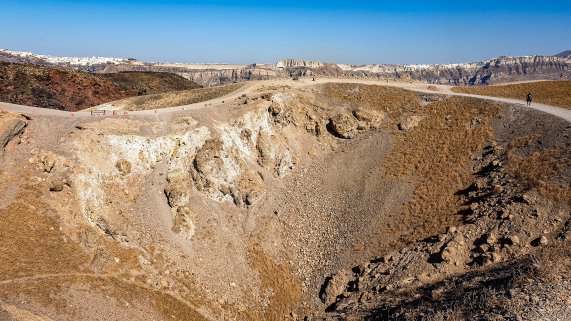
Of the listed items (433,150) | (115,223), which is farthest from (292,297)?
(433,150)

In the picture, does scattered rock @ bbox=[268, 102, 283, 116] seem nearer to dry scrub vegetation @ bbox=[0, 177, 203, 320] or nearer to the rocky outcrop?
dry scrub vegetation @ bbox=[0, 177, 203, 320]

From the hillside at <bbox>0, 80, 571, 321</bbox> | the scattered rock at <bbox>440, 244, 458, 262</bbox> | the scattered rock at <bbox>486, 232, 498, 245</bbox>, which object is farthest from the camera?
the scattered rock at <bbox>440, 244, 458, 262</bbox>

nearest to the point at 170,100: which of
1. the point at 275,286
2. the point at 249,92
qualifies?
the point at 249,92

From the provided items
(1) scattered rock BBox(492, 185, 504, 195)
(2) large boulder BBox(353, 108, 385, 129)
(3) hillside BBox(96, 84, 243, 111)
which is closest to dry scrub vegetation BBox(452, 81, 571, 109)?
(2) large boulder BBox(353, 108, 385, 129)

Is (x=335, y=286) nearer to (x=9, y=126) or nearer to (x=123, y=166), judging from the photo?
(x=123, y=166)

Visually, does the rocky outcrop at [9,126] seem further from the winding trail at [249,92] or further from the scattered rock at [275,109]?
the scattered rock at [275,109]

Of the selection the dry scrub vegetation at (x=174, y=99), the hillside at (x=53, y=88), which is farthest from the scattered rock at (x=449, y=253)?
the hillside at (x=53, y=88)
